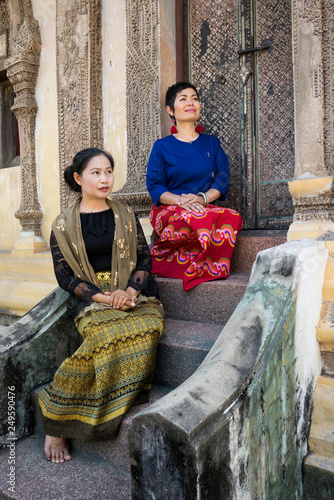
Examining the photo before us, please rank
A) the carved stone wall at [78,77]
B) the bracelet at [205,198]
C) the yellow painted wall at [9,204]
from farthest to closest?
the yellow painted wall at [9,204]
the carved stone wall at [78,77]
the bracelet at [205,198]

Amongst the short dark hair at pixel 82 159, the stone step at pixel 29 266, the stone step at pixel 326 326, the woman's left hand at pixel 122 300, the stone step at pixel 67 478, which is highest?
the short dark hair at pixel 82 159

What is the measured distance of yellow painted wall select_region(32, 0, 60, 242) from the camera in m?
4.34

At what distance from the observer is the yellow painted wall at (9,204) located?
4863mm

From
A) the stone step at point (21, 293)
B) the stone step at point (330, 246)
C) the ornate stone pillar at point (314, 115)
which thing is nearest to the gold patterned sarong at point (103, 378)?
the stone step at point (330, 246)

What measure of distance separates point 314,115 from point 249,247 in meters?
0.99

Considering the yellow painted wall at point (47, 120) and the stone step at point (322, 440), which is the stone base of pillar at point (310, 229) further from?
the yellow painted wall at point (47, 120)

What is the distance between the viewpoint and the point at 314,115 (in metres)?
2.60

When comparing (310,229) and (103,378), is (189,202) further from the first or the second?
(103,378)

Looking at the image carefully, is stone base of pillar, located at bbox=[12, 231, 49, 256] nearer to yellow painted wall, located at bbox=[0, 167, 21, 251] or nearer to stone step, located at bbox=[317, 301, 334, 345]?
yellow painted wall, located at bbox=[0, 167, 21, 251]

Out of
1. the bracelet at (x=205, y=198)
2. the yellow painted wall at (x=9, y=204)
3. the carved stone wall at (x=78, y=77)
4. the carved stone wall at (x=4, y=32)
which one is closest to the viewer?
the bracelet at (x=205, y=198)

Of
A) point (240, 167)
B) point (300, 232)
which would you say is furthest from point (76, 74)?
point (300, 232)

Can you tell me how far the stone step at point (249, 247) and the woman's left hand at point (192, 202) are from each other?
0.45 meters

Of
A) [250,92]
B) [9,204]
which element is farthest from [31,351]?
[9,204]

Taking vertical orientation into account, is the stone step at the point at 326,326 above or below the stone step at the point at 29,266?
below
